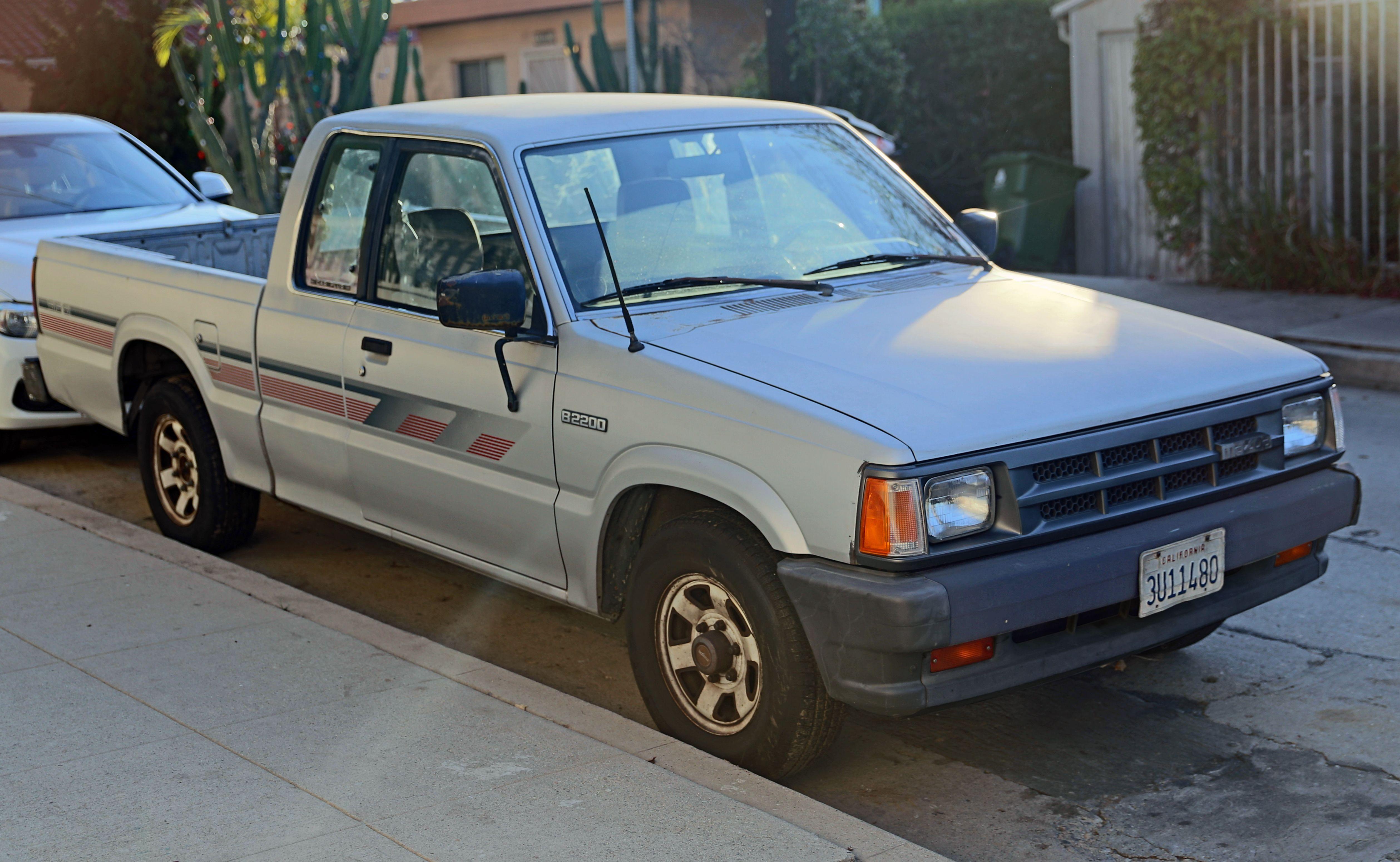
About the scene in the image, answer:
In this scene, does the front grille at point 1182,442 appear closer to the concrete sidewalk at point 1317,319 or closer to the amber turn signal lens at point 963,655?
the amber turn signal lens at point 963,655

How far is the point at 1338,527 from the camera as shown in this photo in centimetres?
432

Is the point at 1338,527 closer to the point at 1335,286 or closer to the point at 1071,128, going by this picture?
the point at 1335,286

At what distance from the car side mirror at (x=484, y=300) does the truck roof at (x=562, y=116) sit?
2.08 ft

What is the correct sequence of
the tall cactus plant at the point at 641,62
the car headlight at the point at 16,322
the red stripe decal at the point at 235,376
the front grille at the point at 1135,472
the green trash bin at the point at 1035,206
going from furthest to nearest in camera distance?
1. the tall cactus plant at the point at 641,62
2. the green trash bin at the point at 1035,206
3. the car headlight at the point at 16,322
4. the red stripe decal at the point at 235,376
5. the front grille at the point at 1135,472

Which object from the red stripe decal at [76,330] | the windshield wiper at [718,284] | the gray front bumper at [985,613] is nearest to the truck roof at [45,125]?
the red stripe decal at [76,330]

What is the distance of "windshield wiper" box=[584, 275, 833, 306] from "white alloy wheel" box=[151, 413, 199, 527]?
2.60 m

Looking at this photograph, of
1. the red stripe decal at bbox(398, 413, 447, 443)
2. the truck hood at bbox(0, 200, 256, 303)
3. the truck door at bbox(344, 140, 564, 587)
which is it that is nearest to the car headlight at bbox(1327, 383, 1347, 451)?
the truck door at bbox(344, 140, 564, 587)

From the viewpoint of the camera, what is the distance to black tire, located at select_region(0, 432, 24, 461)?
823 centimetres

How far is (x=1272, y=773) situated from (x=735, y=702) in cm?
148

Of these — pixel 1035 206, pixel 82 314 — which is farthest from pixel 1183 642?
pixel 1035 206

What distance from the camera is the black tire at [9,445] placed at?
823 centimetres

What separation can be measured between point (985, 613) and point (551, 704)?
54.8 inches

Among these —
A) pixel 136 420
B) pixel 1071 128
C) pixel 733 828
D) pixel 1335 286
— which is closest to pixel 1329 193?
pixel 1335 286

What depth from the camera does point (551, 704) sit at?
430 cm
